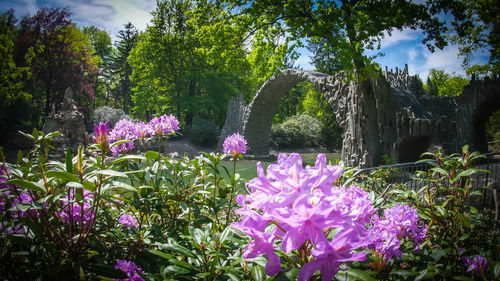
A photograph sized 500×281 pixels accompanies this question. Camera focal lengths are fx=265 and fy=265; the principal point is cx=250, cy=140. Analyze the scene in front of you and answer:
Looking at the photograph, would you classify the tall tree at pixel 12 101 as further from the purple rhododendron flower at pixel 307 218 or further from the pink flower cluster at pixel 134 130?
the purple rhododendron flower at pixel 307 218

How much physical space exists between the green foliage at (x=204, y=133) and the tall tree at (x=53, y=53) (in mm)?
8616

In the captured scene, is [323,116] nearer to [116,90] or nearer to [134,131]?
[134,131]

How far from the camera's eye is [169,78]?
78.7 feet

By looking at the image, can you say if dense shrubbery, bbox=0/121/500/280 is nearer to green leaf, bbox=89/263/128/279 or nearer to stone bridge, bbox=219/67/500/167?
green leaf, bbox=89/263/128/279

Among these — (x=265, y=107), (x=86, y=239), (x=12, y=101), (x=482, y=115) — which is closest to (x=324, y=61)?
(x=265, y=107)

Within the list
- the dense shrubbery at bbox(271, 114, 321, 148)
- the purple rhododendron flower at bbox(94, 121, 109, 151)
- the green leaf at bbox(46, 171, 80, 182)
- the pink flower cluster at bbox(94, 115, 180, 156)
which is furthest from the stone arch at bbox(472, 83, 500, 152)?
the dense shrubbery at bbox(271, 114, 321, 148)

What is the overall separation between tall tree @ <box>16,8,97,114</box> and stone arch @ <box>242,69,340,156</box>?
Answer: 1288 cm

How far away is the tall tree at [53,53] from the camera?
1641 centimetres

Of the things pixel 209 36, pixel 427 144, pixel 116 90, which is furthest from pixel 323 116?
pixel 116 90

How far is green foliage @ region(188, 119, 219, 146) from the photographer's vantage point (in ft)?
69.1

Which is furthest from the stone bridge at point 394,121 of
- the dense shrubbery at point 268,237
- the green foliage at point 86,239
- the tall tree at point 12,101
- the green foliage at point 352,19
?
the tall tree at point 12,101

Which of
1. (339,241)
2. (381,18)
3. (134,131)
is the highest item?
(381,18)

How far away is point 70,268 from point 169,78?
2483cm

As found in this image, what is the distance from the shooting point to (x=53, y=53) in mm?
17656
